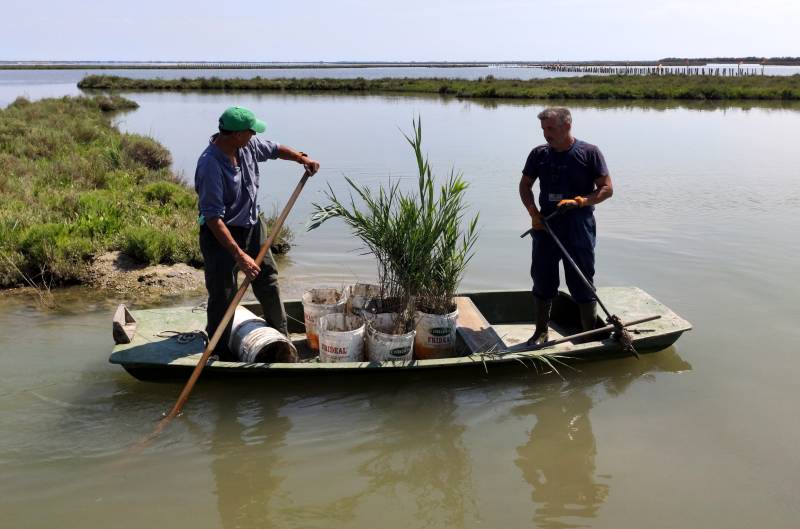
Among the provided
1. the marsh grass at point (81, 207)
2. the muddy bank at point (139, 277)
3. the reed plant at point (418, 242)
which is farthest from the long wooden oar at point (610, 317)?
the marsh grass at point (81, 207)

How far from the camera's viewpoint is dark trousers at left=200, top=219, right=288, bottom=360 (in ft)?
16.3

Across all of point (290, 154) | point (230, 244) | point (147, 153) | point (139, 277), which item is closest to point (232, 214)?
point (230, 244)

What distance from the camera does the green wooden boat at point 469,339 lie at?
16.3ft

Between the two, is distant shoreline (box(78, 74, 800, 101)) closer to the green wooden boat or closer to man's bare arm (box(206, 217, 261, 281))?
the green wooden boat

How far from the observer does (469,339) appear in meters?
5.58

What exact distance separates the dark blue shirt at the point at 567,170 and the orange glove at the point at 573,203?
0.16 metres

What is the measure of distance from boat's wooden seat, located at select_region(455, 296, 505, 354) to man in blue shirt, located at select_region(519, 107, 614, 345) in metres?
0.51

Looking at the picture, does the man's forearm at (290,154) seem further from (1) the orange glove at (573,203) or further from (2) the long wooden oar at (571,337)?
(2) the long wooden oar at (571,337)

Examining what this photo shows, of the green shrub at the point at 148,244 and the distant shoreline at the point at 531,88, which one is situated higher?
the distant shoreline at the point at 531,88

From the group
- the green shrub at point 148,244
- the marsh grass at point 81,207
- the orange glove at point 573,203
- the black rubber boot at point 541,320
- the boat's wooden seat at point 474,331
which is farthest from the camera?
the green shrub at point 148,244

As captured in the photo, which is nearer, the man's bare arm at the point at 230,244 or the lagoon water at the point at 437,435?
the lagoon water at the point at 437,435

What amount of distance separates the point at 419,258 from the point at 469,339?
0.76 metres

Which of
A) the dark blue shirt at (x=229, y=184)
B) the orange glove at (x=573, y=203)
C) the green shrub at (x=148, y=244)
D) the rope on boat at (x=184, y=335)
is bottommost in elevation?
the rope on boat at (x=184, y=335)

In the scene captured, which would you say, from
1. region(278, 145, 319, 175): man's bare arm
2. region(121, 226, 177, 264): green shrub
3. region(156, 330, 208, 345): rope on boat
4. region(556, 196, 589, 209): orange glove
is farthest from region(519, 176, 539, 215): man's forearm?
region(121, 226, 177, 264): green shrub
